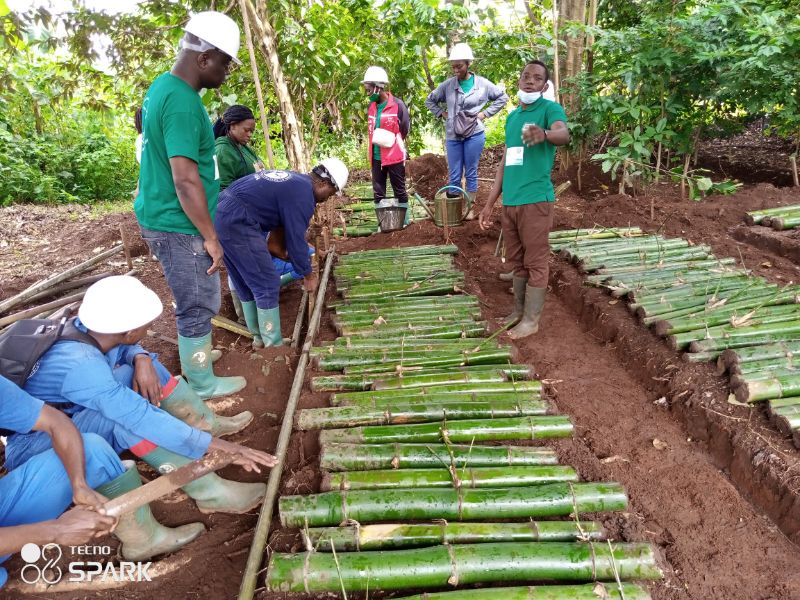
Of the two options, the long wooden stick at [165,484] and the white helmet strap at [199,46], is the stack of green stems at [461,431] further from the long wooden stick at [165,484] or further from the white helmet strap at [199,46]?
the white helmet strap at [199,46]

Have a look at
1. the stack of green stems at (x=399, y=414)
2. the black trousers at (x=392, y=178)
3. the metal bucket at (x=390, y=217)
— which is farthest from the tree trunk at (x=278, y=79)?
the stack of green stems at (x=399, y=414)

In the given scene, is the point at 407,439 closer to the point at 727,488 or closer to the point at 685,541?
the point at 685,541

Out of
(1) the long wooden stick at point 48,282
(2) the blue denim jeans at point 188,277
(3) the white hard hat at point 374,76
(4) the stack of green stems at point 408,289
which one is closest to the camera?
(2) the blue denim jeans at point 188,277

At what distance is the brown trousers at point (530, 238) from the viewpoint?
13.4 ft

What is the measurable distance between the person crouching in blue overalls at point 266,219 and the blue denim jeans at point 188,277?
598 millimetres

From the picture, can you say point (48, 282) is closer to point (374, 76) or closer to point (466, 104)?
point (374, 76)

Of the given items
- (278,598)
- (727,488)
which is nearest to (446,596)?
(278,598)

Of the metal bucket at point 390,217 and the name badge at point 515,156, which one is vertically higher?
the name badge at point 515,156

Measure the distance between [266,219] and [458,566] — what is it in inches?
117

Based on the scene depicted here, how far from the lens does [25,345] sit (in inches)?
87.2

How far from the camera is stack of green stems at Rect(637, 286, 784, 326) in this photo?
399 centimetres

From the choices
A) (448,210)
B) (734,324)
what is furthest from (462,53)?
(734,324)

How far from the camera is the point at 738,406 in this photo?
10.4ft

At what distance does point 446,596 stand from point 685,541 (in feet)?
4.38
